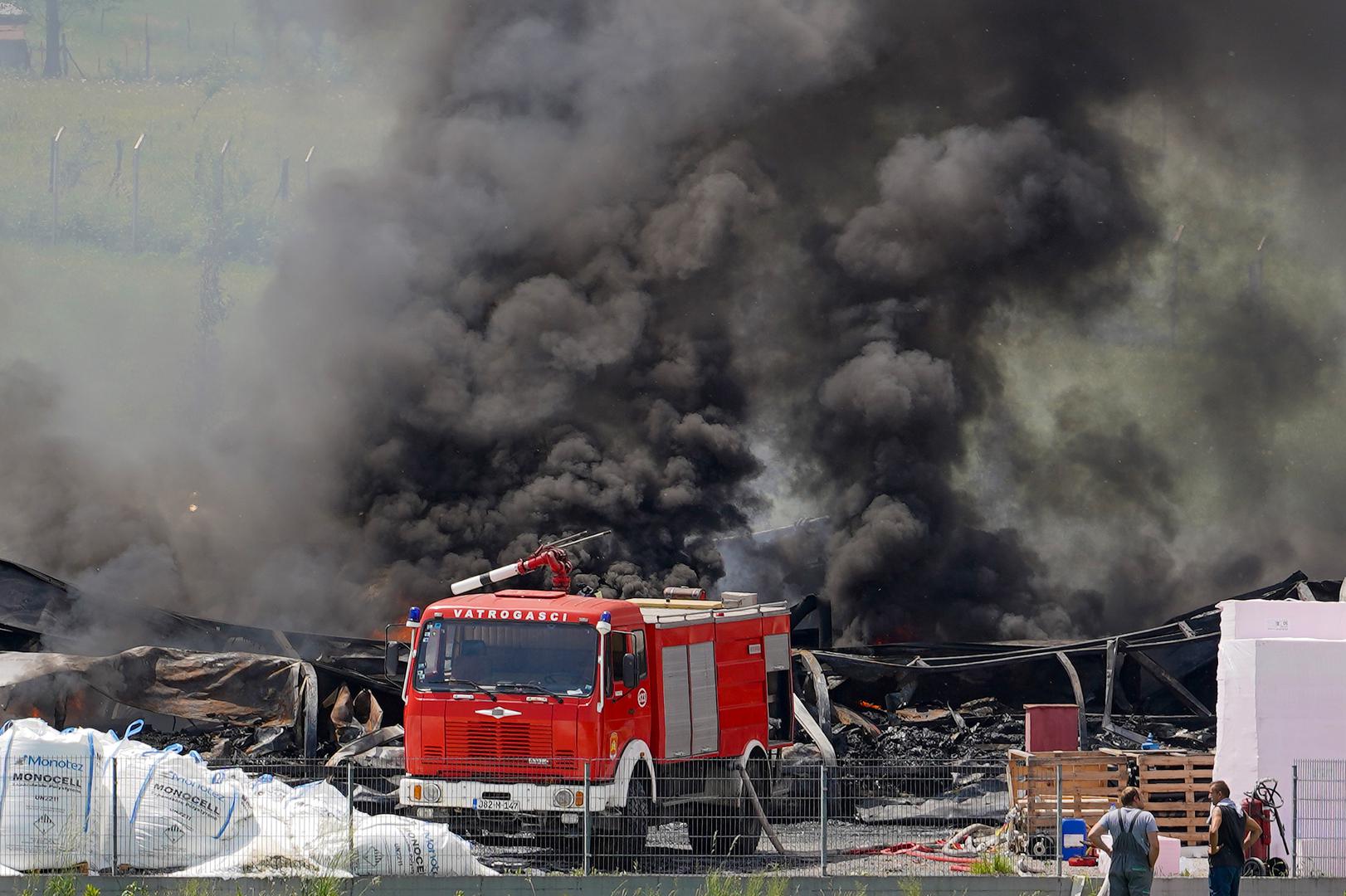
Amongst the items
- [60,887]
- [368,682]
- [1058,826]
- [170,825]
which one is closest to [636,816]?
[1058,826]

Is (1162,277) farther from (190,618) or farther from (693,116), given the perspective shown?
(190,618)

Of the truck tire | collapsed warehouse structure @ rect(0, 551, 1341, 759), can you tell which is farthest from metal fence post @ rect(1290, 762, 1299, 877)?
collapsed warehouse structure @ rect(0, 551, 1341, 759)

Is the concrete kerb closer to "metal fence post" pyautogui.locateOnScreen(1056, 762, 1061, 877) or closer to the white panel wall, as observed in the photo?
"metal fence post" pyautogui.locateOnScreen(1056, 762, 1061, 877)

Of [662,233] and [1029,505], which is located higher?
[662,233]

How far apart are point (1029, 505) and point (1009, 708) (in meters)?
27.3

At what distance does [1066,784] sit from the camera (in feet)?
56.0

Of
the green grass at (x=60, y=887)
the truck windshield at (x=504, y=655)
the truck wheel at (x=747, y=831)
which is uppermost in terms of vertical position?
the truck windshield at (x=504, y=655)

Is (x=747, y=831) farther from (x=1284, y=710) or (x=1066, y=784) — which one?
(x=1284, y=710)

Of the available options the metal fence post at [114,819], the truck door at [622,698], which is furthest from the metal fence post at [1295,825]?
the metal fence post at [114,819]

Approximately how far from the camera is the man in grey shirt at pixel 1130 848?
11.8 m

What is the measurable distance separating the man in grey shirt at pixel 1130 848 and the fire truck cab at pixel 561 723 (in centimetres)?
478

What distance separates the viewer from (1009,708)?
25.0m

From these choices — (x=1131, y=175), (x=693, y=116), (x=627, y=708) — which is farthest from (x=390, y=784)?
(x=1131, y=175)

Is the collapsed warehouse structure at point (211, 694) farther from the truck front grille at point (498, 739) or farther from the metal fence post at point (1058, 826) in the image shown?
the metal fence post at point (1058, 826)
